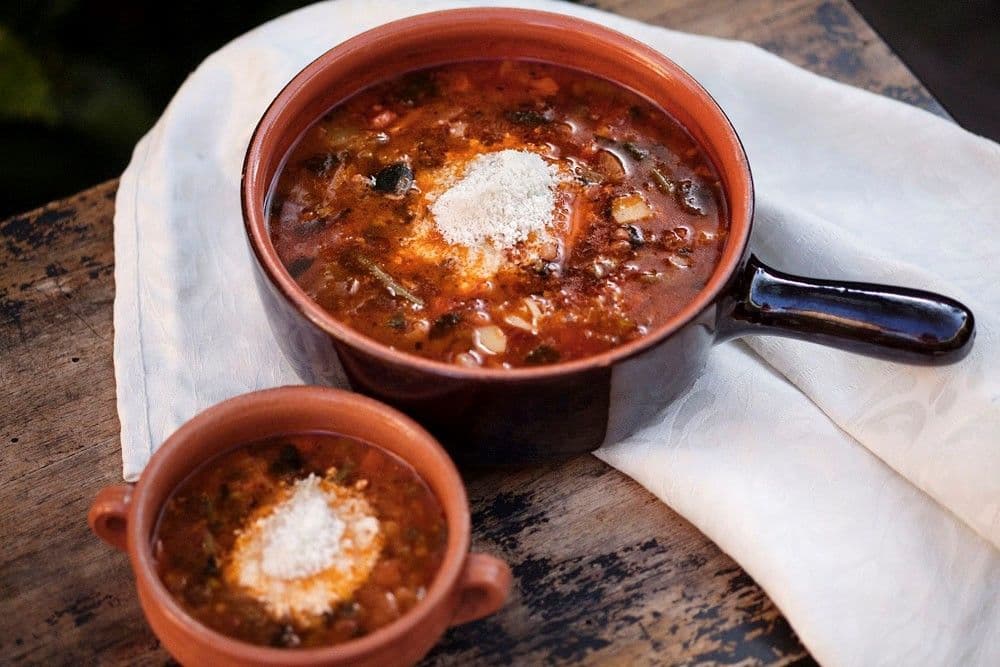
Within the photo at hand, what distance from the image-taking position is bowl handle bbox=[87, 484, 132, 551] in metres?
1.53

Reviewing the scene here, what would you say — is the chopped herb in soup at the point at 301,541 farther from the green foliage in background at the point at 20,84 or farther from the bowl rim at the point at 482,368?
the green foliage in background at the point at 20,84

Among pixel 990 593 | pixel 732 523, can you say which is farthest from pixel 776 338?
pixel 990 593

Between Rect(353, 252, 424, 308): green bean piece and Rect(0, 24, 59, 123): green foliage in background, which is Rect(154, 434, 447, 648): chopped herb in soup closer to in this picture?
Rect(353, 252, 424, 308): green bean piece

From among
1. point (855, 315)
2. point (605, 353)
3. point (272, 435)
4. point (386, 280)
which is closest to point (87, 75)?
point (386, 280)

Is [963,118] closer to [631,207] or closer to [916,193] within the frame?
[916,193]

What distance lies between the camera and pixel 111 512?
5.03ft

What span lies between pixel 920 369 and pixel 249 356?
46.1 inches

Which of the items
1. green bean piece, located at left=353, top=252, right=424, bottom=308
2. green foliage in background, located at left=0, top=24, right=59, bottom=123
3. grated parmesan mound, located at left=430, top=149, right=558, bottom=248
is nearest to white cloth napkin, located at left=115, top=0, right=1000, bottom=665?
green bean piece, located at left=353, top=252, right=424, bottom=308

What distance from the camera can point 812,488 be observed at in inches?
72.7

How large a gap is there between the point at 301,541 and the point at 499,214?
2.14 feet

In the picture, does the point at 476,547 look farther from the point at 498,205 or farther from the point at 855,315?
the point at 855,315

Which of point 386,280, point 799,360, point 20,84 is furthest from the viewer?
point 20,84

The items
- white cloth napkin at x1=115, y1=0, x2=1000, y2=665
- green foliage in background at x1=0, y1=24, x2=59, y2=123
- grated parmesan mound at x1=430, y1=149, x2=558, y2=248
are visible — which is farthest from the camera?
green foliage in background at x1=0, y1=24, x2=59, y2=123

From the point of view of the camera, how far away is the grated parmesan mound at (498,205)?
73.5 inches
